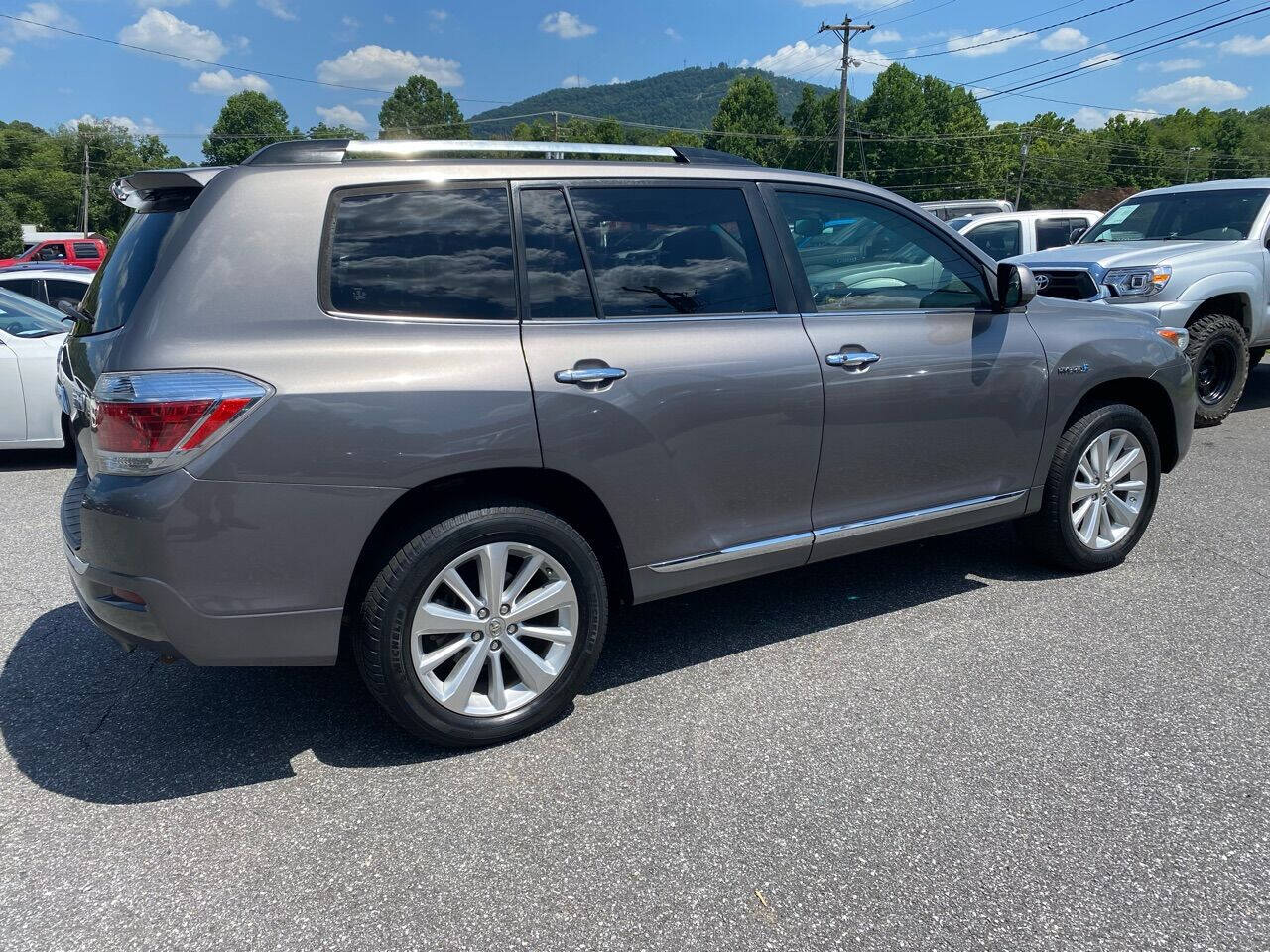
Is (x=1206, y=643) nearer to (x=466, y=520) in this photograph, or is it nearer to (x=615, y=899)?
(x=615, y=899)

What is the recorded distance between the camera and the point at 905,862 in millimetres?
2475

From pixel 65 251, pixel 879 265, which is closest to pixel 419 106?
pixel 65 251

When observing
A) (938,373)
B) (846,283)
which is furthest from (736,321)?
(938,373)

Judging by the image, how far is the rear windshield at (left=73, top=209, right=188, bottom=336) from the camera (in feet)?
9.18

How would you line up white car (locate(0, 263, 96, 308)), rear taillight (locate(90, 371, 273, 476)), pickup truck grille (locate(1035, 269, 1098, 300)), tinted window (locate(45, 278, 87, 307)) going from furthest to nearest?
tinted window (locate(45, 278, 87, 307)) < white car (locate(0, 263, 96, 308)) < pickup truck grille (locate(1035, 269, 1098, 300)) < rear taillight (locate(90, 371, 273, 476))

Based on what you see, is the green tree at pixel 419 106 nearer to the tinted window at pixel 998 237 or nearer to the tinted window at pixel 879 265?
the tinted window at pixel 998 237

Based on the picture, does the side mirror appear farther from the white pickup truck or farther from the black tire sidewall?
the white pickup truck

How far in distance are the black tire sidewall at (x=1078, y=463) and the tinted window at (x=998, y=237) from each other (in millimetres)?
8028

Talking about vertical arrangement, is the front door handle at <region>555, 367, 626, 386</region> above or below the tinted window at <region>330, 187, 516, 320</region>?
below

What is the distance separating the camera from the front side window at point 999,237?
11.9 metres

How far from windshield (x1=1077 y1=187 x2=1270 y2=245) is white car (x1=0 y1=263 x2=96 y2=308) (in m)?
10.4

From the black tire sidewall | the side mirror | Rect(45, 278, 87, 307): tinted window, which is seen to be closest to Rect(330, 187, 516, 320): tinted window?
the side mirror

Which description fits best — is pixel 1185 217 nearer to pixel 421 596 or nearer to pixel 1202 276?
pixel 1202 276

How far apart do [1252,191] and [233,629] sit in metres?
9.24
